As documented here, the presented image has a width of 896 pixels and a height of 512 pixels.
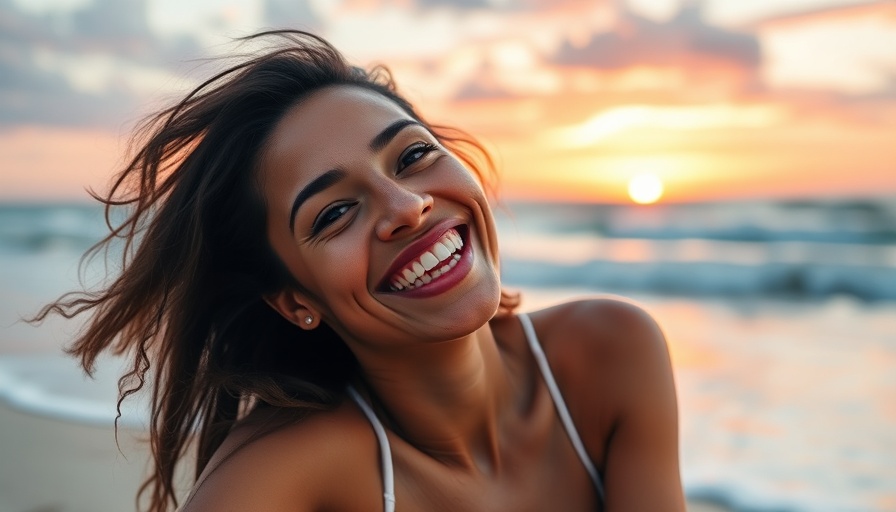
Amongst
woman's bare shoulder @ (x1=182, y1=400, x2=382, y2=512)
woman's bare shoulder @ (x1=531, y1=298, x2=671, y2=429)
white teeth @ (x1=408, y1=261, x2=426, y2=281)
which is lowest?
woman's bare shoulder @ (x1=182, y1=400, x2=382, y2=512)

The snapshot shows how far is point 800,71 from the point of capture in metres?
15.7

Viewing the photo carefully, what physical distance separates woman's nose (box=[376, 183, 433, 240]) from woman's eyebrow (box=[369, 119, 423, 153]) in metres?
0.13

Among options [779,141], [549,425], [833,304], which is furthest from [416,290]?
[779,141]

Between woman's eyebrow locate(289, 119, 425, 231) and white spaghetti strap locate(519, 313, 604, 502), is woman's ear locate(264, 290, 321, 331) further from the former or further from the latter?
white spaghetti strap locate(519, 313, 604, 502)

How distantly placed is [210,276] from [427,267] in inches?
26.9

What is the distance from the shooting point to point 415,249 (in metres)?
2.00

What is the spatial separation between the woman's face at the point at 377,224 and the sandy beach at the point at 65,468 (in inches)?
98.8

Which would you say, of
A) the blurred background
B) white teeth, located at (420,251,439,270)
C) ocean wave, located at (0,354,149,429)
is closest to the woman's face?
white teeth, located at (420,251,439,270)

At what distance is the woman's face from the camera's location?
1.99 metres

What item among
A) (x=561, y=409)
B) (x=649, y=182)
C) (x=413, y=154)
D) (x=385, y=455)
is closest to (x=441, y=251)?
(x=413, y=154)

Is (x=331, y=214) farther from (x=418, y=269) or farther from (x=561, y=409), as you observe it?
(x=561, y=409)

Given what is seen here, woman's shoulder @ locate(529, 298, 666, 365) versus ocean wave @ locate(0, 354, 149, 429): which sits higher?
woman's shoulder @ locate(529, 298, 666, 365)

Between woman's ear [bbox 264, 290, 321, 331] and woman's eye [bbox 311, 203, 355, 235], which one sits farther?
woman's ear [bbox 264, 290, 321, 331]

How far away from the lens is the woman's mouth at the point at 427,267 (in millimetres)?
1984
